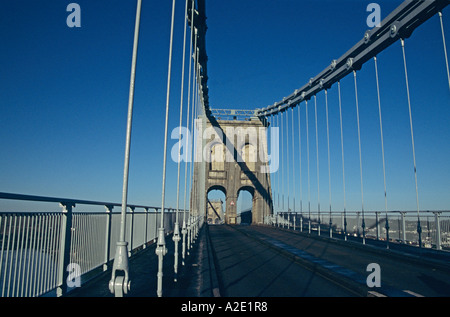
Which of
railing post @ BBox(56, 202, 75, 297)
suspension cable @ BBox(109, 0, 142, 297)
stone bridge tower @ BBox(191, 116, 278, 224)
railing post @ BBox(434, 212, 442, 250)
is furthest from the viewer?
stone bridge tower @ BBox(191, 116, 278, 224)

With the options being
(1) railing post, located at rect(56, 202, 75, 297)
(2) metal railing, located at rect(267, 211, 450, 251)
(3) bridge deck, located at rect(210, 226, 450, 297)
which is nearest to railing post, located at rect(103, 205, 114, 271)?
(1) railing post, located at rect(56, 202, 75, 297)

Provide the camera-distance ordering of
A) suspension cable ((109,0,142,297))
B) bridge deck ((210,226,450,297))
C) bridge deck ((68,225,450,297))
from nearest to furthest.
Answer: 1. suspension cable ((109,0,142,297))
2. bridge deck ((68,225,450,297))
3. bridge deck ((210,226,450,297))

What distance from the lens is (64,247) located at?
438 cm

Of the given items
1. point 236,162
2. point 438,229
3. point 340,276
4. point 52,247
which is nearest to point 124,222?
point 52,247

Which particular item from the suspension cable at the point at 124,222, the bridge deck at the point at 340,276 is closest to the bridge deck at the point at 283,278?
the bridge deck at the point at 340,276

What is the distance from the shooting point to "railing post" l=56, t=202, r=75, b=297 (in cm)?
430

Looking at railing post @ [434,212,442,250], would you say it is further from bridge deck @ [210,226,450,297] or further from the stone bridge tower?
the stone bridge tower

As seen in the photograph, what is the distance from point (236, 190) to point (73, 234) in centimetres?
3452

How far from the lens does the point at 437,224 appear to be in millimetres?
9758

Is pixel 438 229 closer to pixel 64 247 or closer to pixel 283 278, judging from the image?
pixel 283 278

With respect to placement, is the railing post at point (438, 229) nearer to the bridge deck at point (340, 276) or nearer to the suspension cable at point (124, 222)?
the bridge deck at point (340, 276)

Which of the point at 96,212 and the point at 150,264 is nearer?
the point at 96,212
